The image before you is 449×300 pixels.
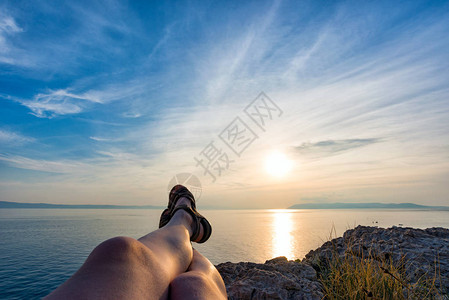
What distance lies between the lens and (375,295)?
2133 mm

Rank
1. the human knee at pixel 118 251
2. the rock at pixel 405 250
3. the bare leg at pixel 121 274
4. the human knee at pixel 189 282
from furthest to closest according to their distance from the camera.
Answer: the rock at pixel 405 250 < the human knee at pixel 189 282 < the human knee at pixel 118 251 < the bare leg at pixel 121 274

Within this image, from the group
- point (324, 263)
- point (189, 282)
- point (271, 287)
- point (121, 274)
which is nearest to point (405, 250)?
point (324, 263)

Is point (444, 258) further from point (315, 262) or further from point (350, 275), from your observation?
point (350, 275)

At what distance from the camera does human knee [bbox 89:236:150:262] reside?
1.21 metres

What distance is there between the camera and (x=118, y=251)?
4.11 feet

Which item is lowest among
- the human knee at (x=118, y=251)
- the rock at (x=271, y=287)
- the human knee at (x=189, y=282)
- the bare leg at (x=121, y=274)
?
the rock at (x=271, y=287)

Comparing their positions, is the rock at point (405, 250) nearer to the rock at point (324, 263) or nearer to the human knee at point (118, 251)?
the rock at point (324, 263)

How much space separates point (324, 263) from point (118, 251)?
3505 millimetres

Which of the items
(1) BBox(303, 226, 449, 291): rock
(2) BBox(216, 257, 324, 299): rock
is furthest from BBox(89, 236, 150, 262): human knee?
(1) BBox(303, 226, 449, 291): rock

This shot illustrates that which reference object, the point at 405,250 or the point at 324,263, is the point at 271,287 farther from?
the point at 405,250

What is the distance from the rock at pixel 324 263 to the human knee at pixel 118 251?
1.43 m

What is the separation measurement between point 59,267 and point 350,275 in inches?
328

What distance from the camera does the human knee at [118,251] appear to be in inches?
47.7

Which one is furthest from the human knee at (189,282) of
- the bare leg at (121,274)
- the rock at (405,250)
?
the rock at (405,250)
